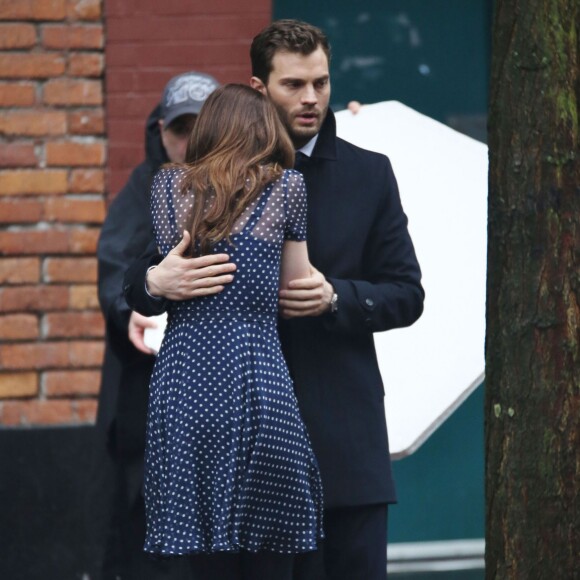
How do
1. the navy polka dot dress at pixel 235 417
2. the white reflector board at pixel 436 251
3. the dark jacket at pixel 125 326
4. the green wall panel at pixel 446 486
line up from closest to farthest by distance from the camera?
the navy polka dot dress at pixel 235 417
the white reflector board at pixel 436 251
the dark jacket at pixel 125 326
the green wall panel at pixel 446 486

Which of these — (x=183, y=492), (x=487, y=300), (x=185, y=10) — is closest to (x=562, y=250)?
(x=487, y=300)

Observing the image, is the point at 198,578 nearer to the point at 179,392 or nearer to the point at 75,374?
the point at 179,392

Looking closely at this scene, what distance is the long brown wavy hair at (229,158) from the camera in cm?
329

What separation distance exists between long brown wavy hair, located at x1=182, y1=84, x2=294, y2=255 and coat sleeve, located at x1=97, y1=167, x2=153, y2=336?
0.98m

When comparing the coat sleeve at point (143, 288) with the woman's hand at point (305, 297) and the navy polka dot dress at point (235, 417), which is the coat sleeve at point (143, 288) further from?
the woman's hand at point (305, 297)

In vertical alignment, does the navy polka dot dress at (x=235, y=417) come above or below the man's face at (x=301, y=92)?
below

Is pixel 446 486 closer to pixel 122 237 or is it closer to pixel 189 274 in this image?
pixel 122 237

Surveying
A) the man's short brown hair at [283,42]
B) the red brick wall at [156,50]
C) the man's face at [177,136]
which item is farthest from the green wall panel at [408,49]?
the man's short brown hair at [283,42]

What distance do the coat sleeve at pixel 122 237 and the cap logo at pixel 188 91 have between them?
0.75ft

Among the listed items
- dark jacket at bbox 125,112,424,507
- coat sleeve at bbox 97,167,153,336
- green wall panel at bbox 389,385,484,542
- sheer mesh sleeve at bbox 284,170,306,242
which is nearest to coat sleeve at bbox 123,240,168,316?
dark jacket at bbox 125,112,424,507

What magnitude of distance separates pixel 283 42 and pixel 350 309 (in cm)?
67

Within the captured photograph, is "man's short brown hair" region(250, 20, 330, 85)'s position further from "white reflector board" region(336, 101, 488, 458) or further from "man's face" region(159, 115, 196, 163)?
"man's face" region(159, 115, 196, 163)

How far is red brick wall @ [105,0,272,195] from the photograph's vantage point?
5414mm

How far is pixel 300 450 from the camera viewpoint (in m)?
3.30
